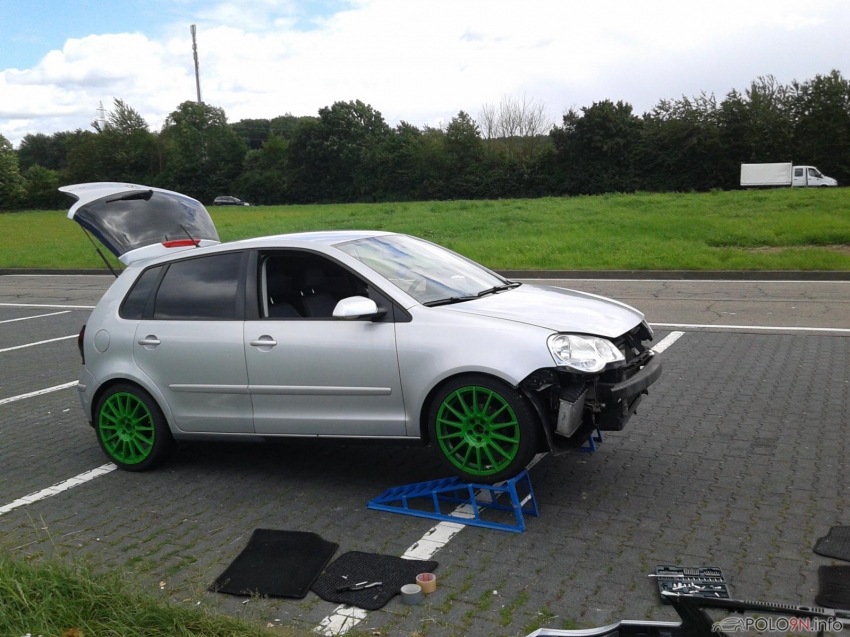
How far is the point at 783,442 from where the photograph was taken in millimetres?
5941

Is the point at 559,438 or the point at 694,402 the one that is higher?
the point at 559,438

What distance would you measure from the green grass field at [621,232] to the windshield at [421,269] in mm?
13508

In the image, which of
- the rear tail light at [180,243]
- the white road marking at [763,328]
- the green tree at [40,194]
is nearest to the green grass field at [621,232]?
the white road marking at [763,328]

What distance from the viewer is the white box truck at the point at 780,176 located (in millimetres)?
48750

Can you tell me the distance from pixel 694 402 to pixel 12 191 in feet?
255

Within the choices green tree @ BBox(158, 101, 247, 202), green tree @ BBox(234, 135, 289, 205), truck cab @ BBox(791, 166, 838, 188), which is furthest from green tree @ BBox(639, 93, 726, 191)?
green tree @ BBox(158, 101, 247, 202)

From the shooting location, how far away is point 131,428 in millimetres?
5914

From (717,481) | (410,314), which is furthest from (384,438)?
(717,481)

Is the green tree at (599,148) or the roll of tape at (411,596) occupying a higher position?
the green tree at (599,148)

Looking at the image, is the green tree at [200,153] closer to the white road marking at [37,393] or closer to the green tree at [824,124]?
the green tree at [824,124]

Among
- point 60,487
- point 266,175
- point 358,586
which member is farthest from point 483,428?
point 266,175

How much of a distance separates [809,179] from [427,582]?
169 ft

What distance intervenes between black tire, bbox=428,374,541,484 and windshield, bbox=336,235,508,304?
2.33 feet

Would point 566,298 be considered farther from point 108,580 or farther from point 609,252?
point 609,252
